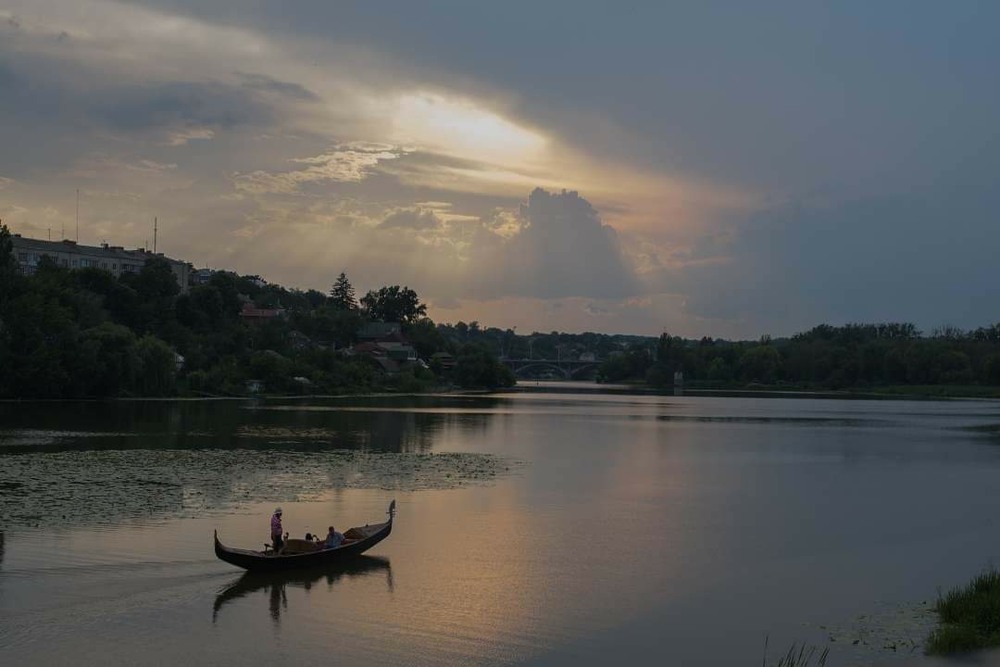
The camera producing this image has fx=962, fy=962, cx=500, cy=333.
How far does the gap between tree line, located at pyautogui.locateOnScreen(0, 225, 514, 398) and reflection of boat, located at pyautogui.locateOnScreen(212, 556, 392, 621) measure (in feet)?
220

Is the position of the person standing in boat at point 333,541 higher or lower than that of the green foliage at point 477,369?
lower

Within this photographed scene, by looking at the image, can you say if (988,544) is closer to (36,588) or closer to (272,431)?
(36,588)

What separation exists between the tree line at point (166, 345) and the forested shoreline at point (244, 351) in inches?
5.0

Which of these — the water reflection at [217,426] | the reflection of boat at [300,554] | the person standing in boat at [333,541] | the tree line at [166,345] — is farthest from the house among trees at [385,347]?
the person standing in boat at [333,541]

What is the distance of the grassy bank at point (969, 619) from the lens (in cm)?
1688

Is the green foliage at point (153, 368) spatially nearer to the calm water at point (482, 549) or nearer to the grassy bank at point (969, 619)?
the calm water at point (482, 549)

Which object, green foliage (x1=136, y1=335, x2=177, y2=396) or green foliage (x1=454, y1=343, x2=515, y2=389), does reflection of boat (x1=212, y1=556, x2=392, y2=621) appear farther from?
green foliage (x1=454, y1=343, x2=515, y2=389)

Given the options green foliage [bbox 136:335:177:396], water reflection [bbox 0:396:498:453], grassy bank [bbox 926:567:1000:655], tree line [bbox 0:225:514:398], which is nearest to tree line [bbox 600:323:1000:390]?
tree line [bbox 0:225:514:398]

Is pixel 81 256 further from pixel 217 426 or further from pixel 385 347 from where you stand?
pixel 217 426

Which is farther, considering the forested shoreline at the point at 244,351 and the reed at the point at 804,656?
the forested shoreline at the point at 244,351

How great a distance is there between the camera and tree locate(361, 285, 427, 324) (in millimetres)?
190125

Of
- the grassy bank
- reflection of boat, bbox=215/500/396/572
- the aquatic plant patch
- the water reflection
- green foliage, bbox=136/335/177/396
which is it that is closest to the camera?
the grassy bank

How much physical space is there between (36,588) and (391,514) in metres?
8.86

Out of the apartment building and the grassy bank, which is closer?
the grassy bank
